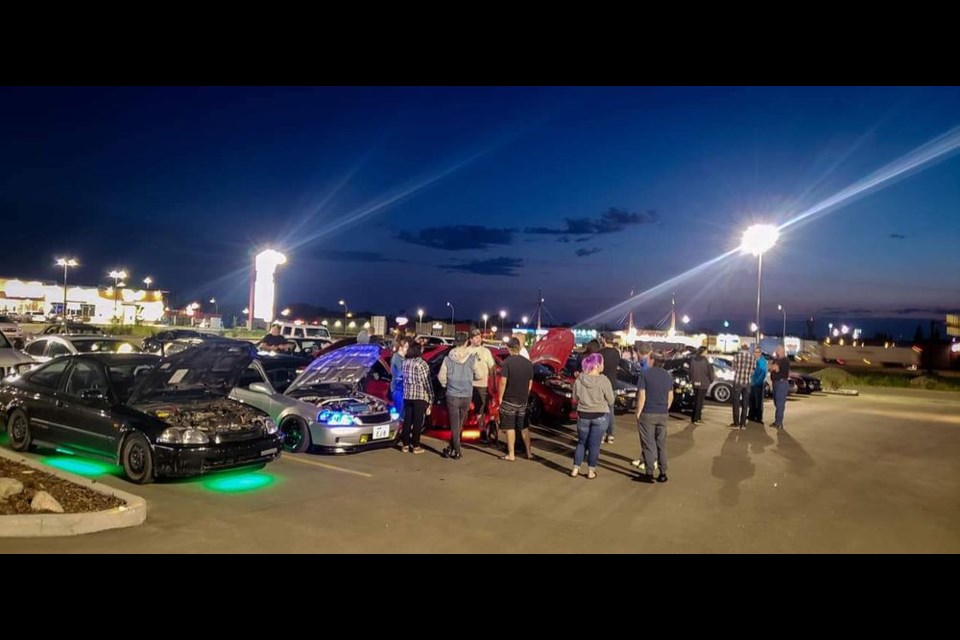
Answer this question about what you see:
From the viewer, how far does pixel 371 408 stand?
31.8 feet

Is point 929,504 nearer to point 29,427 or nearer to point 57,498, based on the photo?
point 57,498

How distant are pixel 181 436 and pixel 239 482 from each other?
0.96 m

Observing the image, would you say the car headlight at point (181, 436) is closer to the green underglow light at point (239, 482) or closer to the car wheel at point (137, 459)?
the car wheel at point (137, 459)

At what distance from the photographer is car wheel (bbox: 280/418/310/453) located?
30.8 ft

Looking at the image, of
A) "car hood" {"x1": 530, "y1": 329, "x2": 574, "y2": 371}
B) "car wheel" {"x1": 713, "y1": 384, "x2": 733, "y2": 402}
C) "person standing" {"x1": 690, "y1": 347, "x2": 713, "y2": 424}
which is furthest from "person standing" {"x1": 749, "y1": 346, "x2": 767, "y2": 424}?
"car hood" {"x1": 530, "y1": 329, "x2": 574, "y2": 371}

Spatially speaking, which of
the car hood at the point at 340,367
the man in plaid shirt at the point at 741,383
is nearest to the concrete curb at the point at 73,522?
the car hood at the point at 340,367

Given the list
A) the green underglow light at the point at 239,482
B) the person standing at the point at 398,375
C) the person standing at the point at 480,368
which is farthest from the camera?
the person standing at the point at 398,375

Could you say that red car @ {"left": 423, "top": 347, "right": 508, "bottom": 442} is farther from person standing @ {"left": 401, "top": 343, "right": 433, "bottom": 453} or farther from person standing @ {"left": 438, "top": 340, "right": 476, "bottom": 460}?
person standing @ {"left": 401, "top": 343, "right": 433, "bottom": 453}

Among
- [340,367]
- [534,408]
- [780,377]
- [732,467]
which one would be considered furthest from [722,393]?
[340,367]

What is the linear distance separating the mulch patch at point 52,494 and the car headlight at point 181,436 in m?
0.98

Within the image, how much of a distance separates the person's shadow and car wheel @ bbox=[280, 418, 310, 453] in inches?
230

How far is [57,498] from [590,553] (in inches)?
200

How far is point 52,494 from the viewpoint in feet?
20.1

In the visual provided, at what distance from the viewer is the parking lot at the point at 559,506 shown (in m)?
5.72
